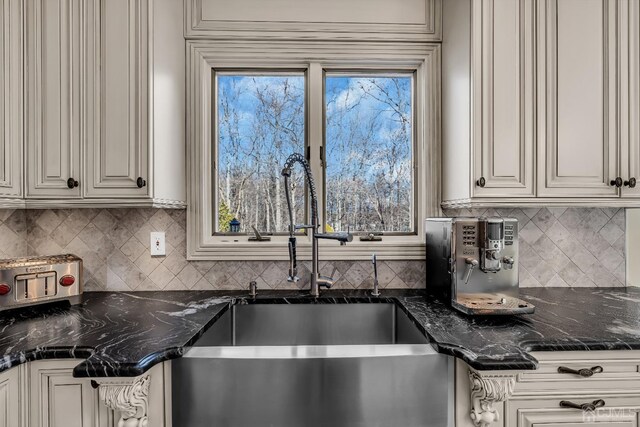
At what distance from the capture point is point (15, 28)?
4.98ft

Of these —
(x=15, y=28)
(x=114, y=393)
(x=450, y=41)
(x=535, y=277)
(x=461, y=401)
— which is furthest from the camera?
(x=535, y=277)

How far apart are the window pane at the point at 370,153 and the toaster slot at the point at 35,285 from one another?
1.29 metres

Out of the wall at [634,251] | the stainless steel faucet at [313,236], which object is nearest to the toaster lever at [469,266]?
the stainless steel faucet at [313,236]

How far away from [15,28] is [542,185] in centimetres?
238

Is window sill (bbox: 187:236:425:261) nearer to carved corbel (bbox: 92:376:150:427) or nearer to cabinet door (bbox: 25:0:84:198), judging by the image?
cabinet door (bbox: 25:0:84:198)

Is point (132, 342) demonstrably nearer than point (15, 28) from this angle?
Yes

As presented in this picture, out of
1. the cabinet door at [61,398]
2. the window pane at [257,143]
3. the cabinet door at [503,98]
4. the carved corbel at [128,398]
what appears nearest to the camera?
the carved corbel at [128,398]

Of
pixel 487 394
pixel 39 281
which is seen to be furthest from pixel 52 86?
pixel 487 394

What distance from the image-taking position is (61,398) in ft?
3.63

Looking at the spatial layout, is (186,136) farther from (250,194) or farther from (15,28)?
(15,28)

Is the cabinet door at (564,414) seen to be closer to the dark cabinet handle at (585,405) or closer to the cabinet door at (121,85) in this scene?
the dark cabinet handle at (585,405)

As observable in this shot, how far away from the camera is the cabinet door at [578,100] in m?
1.61

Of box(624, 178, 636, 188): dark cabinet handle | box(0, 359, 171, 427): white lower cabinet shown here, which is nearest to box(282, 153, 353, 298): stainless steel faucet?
box(0, 359, 171, 427): white lower cabinet

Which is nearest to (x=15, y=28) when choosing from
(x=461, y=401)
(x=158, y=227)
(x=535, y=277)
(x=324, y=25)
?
(x=158, y=227)
